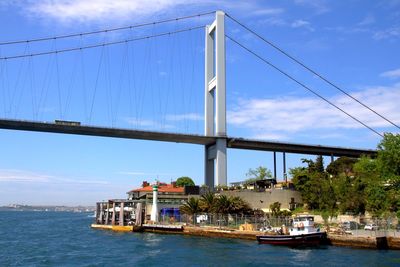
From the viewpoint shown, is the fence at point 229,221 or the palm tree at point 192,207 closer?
Result: the fence at point 229,221

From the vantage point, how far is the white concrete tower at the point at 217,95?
83.8 metres

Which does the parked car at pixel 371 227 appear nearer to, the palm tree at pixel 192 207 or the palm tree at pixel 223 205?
the palm tree at pixel 223 205

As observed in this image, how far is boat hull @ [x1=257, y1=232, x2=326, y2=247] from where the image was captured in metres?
44.7

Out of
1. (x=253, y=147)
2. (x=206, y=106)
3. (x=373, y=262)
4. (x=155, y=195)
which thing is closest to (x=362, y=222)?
(x=373, y=262)

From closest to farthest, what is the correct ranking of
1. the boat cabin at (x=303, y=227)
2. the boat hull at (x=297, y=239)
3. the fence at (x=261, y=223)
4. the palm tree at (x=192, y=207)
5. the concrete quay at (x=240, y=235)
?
the concrete quay at (x=240, y=235)
the boat hull at (x=297, y=239)
the fence at (x=261, y=223)
the boat cabin at (x=303, y=227)
the palm tree at (x=192, y=207)

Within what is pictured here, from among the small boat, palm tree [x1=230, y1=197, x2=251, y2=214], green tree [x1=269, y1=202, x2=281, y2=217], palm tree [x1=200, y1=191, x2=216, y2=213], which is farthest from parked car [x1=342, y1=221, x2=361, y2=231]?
green tree [x1=269, y1=202, x2=281, y2=217]

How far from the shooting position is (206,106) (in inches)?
3445

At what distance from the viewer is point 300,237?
147 feet

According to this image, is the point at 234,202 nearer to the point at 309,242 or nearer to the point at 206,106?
the point at 309,242

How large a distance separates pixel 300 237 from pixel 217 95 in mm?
41882

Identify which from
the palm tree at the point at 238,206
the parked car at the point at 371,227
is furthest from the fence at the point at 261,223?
the palm tree at the point at 238,206

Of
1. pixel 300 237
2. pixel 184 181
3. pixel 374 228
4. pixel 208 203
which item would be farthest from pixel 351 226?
pixel 184 181

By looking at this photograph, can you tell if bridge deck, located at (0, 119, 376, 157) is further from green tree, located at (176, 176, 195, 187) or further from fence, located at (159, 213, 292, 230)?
green tree, located at (176, 176, 195, 187)

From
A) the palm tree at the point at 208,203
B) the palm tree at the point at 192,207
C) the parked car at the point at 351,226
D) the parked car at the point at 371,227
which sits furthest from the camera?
the palm tree at the point at 192,207
